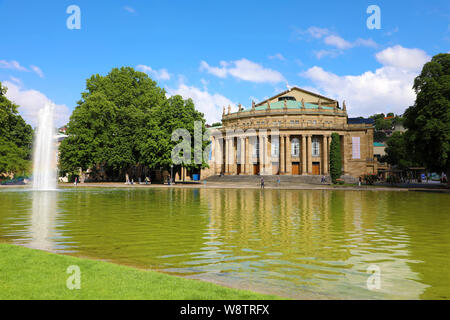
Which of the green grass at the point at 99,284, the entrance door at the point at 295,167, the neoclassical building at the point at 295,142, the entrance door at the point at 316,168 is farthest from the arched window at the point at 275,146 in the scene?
the green grass at the point at 99,284

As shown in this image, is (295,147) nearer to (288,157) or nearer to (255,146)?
(288,157)

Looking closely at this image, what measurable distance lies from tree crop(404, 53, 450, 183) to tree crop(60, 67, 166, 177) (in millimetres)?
46952

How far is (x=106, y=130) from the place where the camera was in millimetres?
70062

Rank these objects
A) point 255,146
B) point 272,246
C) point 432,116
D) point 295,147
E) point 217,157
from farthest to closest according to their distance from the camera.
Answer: point 217,157
point 255,146
point 295,147
point 432,116
point 272,246

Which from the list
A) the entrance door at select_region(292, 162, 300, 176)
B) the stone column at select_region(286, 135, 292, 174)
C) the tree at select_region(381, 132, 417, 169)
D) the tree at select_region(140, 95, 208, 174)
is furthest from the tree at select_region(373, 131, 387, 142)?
the tree at select_region(140, 95, 208, 174)

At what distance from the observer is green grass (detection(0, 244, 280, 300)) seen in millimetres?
6250

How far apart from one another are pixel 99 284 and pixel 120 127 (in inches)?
2659

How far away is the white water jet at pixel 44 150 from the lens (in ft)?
157

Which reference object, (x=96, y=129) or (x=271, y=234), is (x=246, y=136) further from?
(x=271, y=234)
